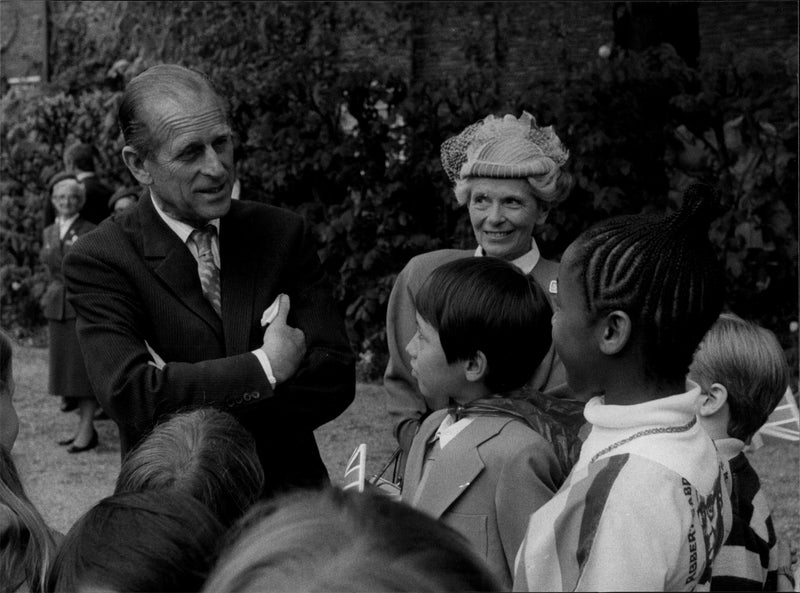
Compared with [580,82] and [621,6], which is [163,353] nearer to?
[580,82]

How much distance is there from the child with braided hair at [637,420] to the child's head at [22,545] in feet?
3.73

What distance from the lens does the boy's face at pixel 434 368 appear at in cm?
267

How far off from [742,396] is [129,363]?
5.02 feet

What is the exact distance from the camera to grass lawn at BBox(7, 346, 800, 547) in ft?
21.9

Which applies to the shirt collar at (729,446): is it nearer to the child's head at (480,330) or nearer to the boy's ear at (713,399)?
the boy's ear at (713,399)

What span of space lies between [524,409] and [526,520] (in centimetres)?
29

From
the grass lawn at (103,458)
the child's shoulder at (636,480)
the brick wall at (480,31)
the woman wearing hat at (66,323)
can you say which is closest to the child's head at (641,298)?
the child's shoulder at (636,480)

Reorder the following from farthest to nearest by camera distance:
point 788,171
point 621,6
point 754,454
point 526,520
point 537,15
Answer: point 537,15 < point 621,6 < point 788,171 < point 754,454 < point 526,520

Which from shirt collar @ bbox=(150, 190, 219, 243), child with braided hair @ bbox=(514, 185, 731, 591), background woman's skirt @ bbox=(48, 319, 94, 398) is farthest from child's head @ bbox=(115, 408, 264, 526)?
background woman's skirt @ bbox=(48, 319, 94, 398)

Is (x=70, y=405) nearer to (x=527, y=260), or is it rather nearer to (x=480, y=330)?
(x=527, y=260)

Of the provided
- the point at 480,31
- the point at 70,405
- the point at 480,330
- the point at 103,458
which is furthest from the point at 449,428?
the point at 480,31

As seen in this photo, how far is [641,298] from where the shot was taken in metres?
1.82

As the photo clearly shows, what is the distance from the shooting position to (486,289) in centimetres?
265

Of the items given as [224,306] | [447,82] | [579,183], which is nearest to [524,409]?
[224,306]
